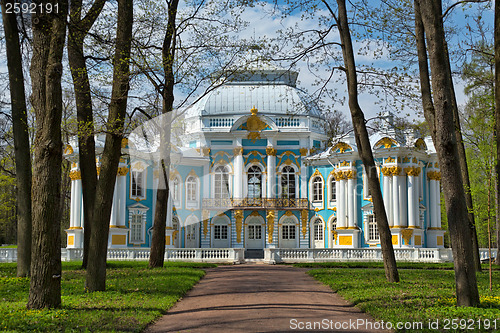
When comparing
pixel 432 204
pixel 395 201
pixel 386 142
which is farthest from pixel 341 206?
pixel 432 204

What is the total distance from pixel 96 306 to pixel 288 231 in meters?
23.3

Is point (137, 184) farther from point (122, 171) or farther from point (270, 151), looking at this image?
point (270, 151)

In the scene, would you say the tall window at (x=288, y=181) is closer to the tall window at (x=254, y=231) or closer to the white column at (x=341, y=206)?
the tall window at (x=254, y=231)

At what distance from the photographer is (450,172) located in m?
8.09

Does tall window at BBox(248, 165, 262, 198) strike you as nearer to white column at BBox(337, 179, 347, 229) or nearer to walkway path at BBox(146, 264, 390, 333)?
white column at BBox(337, 179, 347, 229)

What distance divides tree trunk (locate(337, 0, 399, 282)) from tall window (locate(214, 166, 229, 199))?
61.1 ft

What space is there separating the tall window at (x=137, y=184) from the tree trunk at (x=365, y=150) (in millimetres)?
18260

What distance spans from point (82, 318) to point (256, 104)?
2585cm

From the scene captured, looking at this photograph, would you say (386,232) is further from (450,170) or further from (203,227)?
(203,227)

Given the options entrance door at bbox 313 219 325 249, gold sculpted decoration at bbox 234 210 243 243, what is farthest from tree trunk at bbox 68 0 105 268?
entrance door at bbox 313 219 325 249

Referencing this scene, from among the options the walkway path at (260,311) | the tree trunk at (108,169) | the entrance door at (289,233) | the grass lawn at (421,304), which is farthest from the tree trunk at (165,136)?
the entrance door at (289,233)

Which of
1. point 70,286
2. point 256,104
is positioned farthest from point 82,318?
point 256,104

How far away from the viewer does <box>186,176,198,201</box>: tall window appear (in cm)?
3036

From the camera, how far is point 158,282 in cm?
1196
